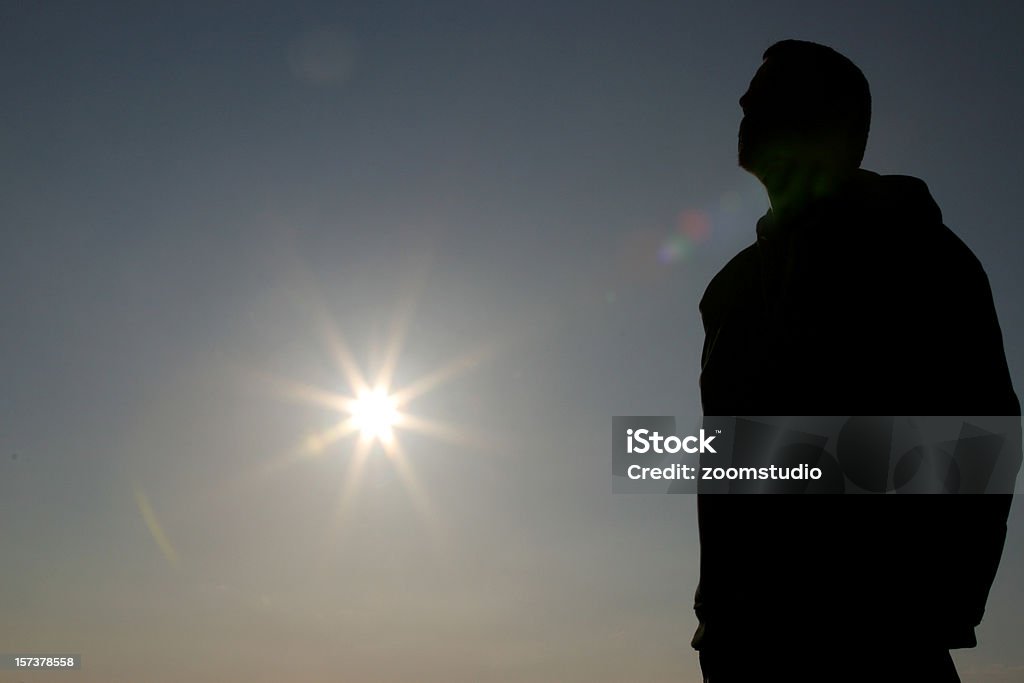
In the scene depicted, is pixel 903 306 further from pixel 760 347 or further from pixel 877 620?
pixel 877 620

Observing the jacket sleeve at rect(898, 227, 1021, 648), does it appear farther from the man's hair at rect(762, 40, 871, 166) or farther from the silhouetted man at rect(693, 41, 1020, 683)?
the man's hair at rect(762, 40, 871, 166)

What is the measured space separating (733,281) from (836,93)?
2.59 feet

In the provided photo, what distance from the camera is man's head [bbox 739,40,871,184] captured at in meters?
2.65

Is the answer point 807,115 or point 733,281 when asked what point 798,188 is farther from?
point 733,281

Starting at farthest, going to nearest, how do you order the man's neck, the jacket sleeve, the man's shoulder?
the man's shoulder, the man's neck, the jacket sleeve

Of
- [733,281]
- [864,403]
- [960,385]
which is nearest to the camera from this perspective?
[960,385]

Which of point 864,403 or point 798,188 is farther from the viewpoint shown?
point 798,188

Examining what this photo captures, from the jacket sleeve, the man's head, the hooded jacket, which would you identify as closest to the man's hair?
the man's head

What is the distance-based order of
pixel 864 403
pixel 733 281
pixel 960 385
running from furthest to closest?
pixel 733 281 → pixel 864 403 → pixel 960 385

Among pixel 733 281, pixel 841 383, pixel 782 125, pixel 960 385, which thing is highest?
pixel 782 125

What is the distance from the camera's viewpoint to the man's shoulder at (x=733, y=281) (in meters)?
3.06

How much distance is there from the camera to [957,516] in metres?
2.20

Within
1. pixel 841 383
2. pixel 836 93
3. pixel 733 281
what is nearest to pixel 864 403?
pixel 841 383

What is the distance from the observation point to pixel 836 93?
2.66 meters
